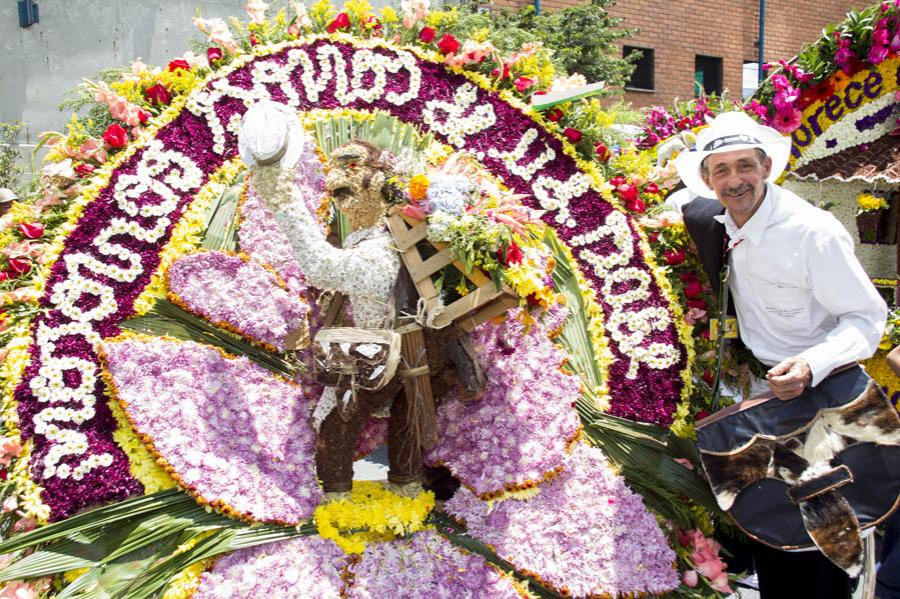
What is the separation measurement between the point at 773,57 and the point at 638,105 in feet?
10.9

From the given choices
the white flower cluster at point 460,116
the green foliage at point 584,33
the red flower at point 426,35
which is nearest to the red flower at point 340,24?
the red flower at point 426,35

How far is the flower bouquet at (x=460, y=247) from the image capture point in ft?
9.01

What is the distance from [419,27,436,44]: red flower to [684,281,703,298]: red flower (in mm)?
1585

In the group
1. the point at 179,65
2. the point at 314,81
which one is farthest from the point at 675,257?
the point at 179,65

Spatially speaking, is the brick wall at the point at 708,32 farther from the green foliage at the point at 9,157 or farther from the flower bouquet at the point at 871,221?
the flower bouquet at the point at 871,221

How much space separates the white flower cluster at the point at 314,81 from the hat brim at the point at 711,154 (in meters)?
1.18

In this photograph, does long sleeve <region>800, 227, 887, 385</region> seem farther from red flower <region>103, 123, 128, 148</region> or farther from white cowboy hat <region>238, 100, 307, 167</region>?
red flower <region>103, 123, 128, 148</region>

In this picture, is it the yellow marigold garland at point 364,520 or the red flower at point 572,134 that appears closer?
the yellow marigold garland at point 364,520

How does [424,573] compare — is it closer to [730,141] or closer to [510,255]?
[510,255]

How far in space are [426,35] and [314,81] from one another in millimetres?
558

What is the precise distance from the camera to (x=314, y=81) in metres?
3.37

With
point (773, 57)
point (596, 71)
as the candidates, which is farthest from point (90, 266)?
point (773, 57)

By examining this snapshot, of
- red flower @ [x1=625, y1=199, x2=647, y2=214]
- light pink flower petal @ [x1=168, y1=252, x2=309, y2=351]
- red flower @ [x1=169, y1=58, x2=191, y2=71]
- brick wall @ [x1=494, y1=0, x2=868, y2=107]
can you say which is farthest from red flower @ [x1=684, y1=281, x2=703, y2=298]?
brick wall @ [x1=494, y1=0, x2=868, y2=107]

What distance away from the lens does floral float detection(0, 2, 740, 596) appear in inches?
107
